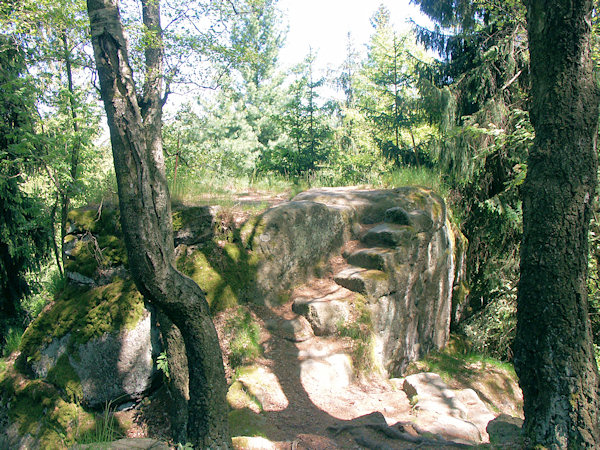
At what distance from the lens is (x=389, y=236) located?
306 inches

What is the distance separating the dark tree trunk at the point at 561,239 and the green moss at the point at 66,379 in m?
4.88

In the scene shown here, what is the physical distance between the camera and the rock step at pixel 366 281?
6.79 meters

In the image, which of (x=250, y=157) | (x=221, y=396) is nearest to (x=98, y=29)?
(x=221, y=396)

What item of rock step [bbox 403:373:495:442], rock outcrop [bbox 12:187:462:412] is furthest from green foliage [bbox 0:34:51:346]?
rock step [bbox 403:373:495:442]

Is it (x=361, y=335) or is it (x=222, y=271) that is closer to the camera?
(x=361, y=335)

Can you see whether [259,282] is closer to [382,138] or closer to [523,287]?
[523,287]

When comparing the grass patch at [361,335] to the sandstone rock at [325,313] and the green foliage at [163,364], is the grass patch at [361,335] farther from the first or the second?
the green foliage at [163,364]

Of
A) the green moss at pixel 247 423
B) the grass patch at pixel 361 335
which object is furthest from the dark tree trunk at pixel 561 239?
the grass patch at pixel 361 335

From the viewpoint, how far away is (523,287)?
3557 millimetres

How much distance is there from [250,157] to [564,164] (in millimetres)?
19484

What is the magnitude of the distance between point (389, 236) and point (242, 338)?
11.1ft

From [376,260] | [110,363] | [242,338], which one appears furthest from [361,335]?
[110,363]

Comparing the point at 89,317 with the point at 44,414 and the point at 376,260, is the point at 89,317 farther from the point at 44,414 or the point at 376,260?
the point at 376,260

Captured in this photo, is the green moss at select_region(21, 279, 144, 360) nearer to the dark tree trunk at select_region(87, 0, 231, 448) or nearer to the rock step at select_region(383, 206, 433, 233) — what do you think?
the dark tree trunk at select_region(87, 0, 231, 448)
